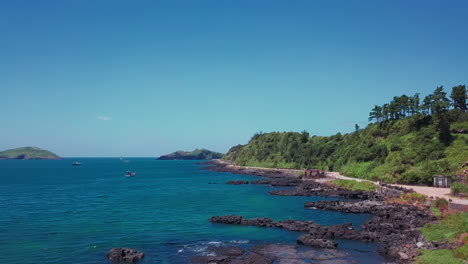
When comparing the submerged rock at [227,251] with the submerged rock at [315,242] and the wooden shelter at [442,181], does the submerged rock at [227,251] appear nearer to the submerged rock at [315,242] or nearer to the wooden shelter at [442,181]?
the submerged rock at [315,242]

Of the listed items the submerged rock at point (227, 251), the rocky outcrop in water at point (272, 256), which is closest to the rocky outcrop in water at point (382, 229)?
the rocky outcrop in water at point (272, 256)

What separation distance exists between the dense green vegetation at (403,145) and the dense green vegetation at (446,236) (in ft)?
116

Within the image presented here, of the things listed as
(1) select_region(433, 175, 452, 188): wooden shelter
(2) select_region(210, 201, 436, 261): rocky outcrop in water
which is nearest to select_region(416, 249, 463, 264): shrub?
(2) select_region(210, 201, 436, 261): rocky outcrop in water

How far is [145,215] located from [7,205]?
3465 cm

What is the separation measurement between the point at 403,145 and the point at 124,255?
279 feet

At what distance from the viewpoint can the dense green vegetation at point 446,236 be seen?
96.7ft

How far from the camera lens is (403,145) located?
317 feet

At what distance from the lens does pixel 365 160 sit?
104 metres

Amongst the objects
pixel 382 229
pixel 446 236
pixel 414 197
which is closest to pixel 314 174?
pixel 414 197

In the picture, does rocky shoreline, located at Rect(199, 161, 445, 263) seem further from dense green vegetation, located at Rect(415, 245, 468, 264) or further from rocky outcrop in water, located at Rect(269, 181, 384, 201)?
rocky outcrop in water, located at Rect(269, 181, 384, 201)

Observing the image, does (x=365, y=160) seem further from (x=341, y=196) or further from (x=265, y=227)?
(x=265, y=227)

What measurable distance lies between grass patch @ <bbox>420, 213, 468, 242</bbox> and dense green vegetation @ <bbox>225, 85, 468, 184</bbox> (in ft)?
114

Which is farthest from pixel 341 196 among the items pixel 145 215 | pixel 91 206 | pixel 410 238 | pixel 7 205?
pixel 7 205

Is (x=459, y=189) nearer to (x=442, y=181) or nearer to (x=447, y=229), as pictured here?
(x=442, y=181)
